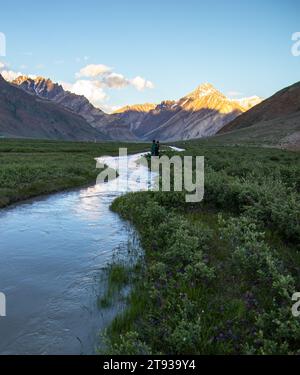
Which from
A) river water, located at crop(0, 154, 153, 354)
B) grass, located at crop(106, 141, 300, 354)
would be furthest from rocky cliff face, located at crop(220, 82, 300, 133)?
grass, located at crop(106, 141, 300, 354)

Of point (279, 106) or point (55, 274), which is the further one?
point (279, 106)

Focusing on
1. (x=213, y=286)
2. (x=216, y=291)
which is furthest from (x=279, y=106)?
(x=216, y=291)

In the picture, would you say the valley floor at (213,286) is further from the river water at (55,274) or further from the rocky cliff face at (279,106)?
the rocky cliff face at (279,106)

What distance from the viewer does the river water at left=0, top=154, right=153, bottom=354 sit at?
7312mm

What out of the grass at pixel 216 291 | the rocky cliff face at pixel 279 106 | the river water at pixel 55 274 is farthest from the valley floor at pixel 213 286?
the rocky cliff face at pixel 279 106

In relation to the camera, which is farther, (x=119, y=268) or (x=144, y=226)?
(x=144, y=226)

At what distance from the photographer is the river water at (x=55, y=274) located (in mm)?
7312

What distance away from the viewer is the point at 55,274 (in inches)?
414

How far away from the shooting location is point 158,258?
1100 cm

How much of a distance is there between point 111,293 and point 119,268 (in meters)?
1.39

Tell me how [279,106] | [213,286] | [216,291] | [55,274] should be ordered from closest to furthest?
[216,291], [213,286], [55,274], [279,106]

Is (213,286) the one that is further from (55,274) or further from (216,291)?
(55,274)

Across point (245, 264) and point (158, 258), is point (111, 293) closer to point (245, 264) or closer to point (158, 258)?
point (158, 258)
